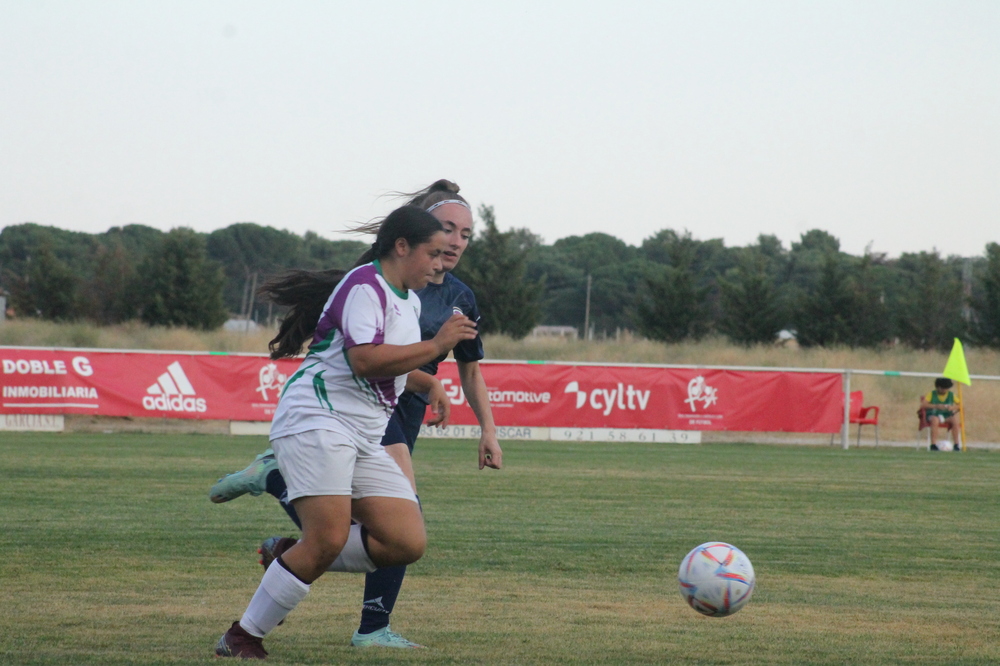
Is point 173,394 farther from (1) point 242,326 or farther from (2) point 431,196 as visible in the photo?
(1) point 242,326

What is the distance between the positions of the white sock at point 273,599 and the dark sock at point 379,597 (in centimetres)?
59

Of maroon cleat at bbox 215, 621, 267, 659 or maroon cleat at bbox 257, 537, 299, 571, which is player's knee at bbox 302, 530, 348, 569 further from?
maroon cleat at bbox 215, 621, 267, 659

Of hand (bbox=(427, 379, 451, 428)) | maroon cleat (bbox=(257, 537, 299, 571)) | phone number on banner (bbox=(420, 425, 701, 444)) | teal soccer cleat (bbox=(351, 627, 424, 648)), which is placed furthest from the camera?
phone number on banner (bbox=(420, 425, 701, 444))

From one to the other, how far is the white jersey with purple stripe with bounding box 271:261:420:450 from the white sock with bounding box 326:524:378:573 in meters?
0.41

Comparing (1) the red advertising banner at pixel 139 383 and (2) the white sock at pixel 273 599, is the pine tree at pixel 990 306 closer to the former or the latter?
(1) the red advertising banner at pixel 139 383

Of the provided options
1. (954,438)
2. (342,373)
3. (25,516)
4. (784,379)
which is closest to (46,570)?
(25,516)

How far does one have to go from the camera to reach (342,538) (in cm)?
420

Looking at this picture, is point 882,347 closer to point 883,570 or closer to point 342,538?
point 883,570

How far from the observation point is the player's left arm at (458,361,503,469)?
5293 millimetres

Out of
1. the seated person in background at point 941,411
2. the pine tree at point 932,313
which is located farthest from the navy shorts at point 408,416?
the pine tree at point 932,313

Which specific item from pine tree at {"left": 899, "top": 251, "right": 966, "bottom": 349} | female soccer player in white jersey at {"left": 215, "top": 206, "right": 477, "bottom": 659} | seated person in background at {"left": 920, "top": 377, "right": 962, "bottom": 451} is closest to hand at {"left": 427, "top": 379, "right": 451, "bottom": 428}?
female soccer player in white jersey at {"left": 215, "top": 206, "right": 477, "bottom": 659}

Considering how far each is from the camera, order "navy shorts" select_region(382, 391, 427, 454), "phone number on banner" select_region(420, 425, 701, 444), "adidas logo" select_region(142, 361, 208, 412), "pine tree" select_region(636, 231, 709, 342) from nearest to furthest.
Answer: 1. "navy shorts" select_region(382, 391, 427, 454)
2. "adidas logo" select_region(142, 361, 208, 412)
3. "phone number on banner" select_region(420, 425, 701, 444)
4. "pine tree" select_region(636, 231, 709, 342)

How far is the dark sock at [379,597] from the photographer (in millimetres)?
4852

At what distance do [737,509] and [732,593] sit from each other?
18.4ft
